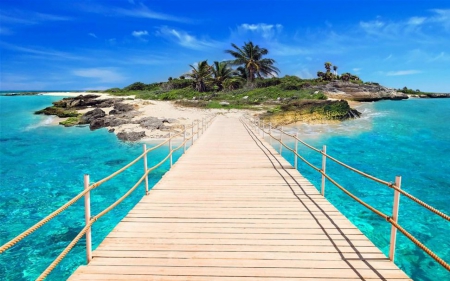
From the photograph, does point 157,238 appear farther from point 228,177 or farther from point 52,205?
point 52,205

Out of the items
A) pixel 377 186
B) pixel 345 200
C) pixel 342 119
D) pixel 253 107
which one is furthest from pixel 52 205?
pixel 253 107

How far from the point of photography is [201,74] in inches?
2020

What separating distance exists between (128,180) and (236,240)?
9.35 meters

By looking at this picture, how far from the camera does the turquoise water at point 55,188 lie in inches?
269

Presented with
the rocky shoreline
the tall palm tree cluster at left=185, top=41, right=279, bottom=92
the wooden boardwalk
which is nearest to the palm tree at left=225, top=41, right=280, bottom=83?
the tall palm tree cluster at left=185, top=41, right=279, bottom=92

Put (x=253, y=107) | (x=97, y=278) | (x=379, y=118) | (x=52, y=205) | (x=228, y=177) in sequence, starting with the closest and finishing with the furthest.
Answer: (x=97, y=278) < (x=228, y=177) < (x=52, y=205) < (x=379, y=118) < (x=253, y=107)

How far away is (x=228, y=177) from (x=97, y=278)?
5.04 m

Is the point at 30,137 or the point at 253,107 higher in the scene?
the point at 253,107

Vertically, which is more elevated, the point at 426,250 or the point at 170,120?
the point at 170,120

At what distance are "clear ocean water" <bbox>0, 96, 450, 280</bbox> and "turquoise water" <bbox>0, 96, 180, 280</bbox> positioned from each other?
3 centimetres

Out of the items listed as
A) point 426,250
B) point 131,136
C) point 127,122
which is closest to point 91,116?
point 127,122

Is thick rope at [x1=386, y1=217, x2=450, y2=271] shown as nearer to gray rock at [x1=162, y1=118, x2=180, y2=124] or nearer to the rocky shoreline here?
the rocky shoreline

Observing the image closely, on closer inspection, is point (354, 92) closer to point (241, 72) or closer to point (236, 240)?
point (241, 72)

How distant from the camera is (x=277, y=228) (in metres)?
4.86
